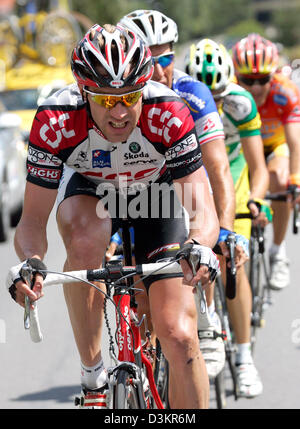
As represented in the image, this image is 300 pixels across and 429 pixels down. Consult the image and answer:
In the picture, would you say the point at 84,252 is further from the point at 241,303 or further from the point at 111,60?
the point at 241,303

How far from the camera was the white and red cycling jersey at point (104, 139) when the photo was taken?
4102 mm

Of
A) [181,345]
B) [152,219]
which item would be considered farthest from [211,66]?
[181,345]

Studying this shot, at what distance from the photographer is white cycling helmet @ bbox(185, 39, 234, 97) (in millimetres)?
5883

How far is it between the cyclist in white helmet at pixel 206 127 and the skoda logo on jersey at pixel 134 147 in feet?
2.33

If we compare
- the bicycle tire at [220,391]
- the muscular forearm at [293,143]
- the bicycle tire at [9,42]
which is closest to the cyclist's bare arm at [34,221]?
the bicycle tire at [220,391]

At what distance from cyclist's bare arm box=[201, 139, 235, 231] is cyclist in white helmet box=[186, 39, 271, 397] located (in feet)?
3.04

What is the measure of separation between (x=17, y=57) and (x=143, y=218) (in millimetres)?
26561

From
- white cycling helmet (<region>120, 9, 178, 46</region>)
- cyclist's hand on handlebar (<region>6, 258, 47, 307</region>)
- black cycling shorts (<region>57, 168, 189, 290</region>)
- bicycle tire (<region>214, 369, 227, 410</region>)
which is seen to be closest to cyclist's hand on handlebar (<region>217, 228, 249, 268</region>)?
black cycling shorts (<region>57, 168, 189, 290</region>)

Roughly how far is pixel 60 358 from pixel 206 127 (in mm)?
2573

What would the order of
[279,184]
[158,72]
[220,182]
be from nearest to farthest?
[220,182] → [158,72] → [279,184]

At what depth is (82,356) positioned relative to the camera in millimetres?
4527

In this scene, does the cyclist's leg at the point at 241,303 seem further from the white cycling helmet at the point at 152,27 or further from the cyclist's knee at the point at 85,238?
the cyclist's knee at the point at 85,238

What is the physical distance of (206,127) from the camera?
502 centimetres

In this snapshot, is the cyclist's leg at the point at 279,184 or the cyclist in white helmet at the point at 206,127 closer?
the cyclist in white helmet at the point at 206,127
